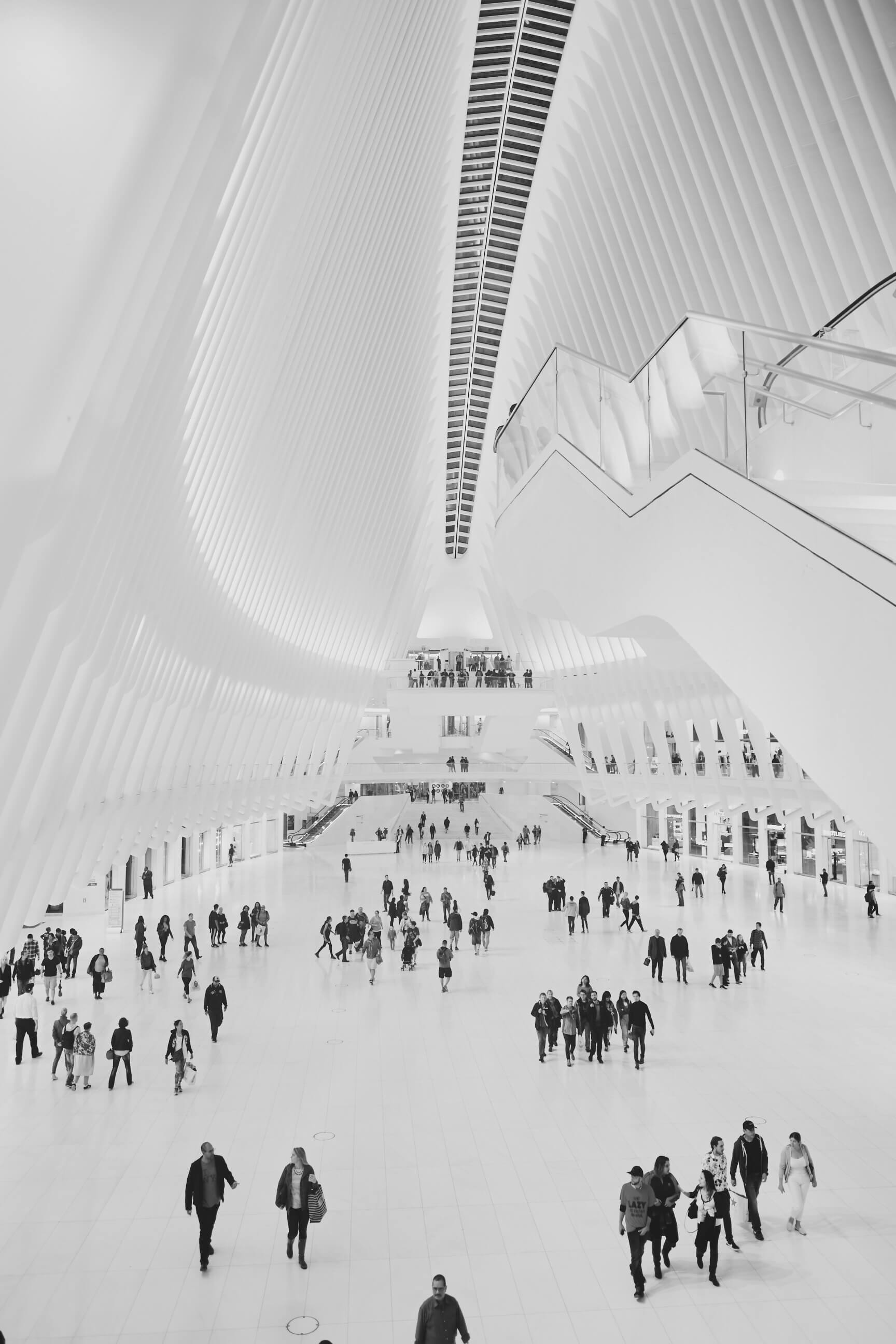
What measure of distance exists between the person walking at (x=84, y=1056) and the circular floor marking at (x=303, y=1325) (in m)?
5.24

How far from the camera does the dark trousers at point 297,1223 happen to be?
6977 millimetres

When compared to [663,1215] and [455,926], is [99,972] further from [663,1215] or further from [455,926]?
[663,1215]

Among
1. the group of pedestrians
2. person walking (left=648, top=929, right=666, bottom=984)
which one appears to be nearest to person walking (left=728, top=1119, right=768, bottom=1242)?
the group of pedestrians

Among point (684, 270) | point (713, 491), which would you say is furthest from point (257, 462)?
point (713, 491)

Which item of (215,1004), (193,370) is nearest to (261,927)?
(215,1004)

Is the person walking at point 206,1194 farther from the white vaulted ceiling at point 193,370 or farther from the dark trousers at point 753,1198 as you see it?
the dark trousers at point 753,1198

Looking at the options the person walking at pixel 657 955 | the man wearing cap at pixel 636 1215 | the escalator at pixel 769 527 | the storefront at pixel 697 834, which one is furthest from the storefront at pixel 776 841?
the man wearing cap at pixel 636 1215

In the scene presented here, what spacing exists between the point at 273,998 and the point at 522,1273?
8611 millimetres

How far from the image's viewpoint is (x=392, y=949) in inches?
739

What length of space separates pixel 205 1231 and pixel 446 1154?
2.71 meters

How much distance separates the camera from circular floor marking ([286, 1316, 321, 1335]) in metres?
6.16

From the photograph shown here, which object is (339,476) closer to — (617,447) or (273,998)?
(273,998)

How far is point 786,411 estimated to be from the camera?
7.10 meters

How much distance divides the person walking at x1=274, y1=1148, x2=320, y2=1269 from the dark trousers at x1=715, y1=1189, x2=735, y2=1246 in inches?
113
